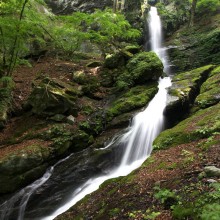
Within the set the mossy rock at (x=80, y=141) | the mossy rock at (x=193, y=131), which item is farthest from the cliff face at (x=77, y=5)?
the mossy rock at (x=193, y=131)

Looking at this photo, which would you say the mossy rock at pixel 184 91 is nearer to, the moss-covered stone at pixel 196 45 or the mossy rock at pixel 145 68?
the mossy rock at pixel 145 68

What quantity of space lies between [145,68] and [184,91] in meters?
2.94

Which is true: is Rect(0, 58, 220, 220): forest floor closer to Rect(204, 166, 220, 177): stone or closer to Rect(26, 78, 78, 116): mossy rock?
Rect(204, 166, 220, 177): stone

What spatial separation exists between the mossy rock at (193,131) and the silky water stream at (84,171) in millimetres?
1381

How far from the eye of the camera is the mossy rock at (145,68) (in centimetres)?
1449

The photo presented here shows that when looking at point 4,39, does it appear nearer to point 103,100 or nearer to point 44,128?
point 44,128

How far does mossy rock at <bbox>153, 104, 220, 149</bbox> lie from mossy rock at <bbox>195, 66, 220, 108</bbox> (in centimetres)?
119

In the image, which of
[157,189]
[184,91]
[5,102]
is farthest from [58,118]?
[157,189]

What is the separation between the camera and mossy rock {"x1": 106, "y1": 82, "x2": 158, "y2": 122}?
12.6 meters

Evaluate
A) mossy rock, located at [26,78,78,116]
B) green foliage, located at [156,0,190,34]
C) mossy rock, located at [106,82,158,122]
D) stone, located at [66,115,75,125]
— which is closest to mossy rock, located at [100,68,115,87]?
mossy rock, located at [106,82,158,122]

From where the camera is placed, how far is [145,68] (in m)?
14.5

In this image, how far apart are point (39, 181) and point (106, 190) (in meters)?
3.36

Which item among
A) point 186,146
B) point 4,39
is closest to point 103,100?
point 4,39

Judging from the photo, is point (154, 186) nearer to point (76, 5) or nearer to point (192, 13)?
point (192, 13)
